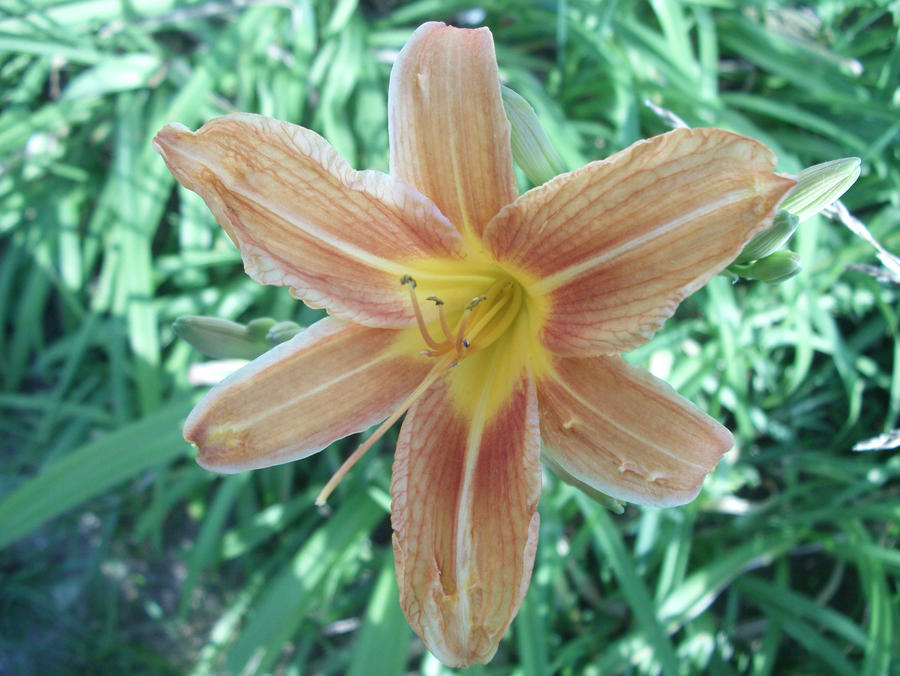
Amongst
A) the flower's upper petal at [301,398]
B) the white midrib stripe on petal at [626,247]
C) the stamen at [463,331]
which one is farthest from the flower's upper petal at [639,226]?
the flower's upper petal at [301,398]

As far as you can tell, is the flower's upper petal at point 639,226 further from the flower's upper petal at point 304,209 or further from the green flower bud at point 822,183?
the green flower bud at point 822,183

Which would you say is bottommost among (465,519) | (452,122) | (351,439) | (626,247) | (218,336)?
(351,439)

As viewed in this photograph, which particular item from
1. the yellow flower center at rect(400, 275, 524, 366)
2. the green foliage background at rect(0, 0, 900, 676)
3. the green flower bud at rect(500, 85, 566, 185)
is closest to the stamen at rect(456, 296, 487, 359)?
the yellow flower center at rect(400, 275, 524, 366)

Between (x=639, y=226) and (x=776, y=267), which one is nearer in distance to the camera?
(x=639, y=226)

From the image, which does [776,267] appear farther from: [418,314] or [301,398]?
[301,398]

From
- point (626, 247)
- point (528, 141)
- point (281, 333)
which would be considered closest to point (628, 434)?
point (626, 247)

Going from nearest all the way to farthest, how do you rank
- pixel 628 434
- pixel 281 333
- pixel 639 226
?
pixel 639 226
pixel 628 434
pixel 281 333

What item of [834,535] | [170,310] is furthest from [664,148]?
[170,310]

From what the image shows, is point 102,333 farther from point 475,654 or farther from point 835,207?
point 835,207
